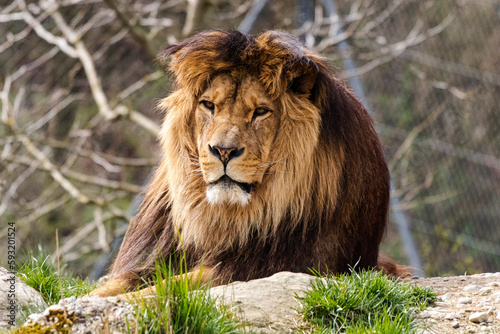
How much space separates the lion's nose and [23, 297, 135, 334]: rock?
0.89 meters

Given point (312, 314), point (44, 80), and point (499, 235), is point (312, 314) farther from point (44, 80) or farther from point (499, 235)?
point (44, 80)

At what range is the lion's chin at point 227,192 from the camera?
308 centimetres

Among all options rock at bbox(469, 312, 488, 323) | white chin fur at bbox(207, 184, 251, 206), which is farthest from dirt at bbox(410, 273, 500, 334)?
white chin fur at bbox(207, 184, 251, 206)

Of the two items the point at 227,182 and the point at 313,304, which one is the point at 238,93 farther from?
the point at 313,304

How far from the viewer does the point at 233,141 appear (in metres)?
3.04

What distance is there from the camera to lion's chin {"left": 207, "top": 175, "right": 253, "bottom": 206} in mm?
3084

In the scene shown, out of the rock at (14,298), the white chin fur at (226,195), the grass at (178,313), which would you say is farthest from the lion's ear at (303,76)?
the rock at (14,298)

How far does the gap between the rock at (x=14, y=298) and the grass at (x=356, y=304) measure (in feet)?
3.47

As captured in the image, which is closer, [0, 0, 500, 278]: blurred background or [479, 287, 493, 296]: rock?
[479, 287, 493, 296]: rock

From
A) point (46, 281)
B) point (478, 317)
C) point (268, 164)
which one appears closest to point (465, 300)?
point (478, 317)

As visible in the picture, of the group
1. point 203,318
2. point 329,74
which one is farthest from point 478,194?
point 203,318

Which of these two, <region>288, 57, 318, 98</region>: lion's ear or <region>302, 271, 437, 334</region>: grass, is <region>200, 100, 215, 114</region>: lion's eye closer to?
<region>288, 57, 318, 98</region>: lion's ear

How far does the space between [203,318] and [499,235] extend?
6106 mm

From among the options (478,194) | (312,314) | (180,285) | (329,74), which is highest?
(329,74)
